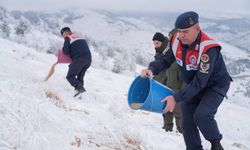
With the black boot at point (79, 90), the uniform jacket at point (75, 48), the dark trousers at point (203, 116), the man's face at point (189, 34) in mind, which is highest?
the man's face at point (189, 34)

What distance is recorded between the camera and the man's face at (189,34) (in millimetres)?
3301

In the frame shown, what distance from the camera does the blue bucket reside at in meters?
3.68

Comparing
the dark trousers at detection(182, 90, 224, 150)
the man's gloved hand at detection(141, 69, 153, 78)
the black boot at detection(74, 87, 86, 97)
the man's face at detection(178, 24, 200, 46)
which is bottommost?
the black boot at detection(74, 87, 86, 97)

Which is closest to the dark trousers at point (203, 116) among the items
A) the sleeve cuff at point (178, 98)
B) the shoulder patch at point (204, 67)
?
the sleeve cuff at point (178, 98)

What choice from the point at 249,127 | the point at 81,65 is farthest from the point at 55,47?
the point at 81,65

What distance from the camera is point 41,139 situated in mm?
2730


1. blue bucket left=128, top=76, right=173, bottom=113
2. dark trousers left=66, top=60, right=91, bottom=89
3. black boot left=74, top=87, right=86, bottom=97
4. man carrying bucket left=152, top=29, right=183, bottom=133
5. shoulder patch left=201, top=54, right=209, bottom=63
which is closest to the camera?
shoulder patch left=201, top=54, right=209, bottom=63

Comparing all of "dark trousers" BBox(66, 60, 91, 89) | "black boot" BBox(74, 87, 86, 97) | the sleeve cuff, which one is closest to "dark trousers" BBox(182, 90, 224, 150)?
the sleeve cuff

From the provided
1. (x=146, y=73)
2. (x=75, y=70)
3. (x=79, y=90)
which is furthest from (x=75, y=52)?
(x=146, y=73)

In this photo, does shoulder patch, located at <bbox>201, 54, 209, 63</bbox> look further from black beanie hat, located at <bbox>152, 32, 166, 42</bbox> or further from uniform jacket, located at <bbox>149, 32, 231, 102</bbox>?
black beanie hat, located at <bbox>152, 32, 166, 42</bbox>

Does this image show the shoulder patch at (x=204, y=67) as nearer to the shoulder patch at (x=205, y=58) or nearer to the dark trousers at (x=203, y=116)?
the shoulder patch at (x=205, y=58)

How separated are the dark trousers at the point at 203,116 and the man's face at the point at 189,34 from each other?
57 centimetres

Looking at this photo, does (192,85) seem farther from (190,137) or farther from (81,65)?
(81,65)

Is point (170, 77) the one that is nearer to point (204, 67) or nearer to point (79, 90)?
point (79, 90)
